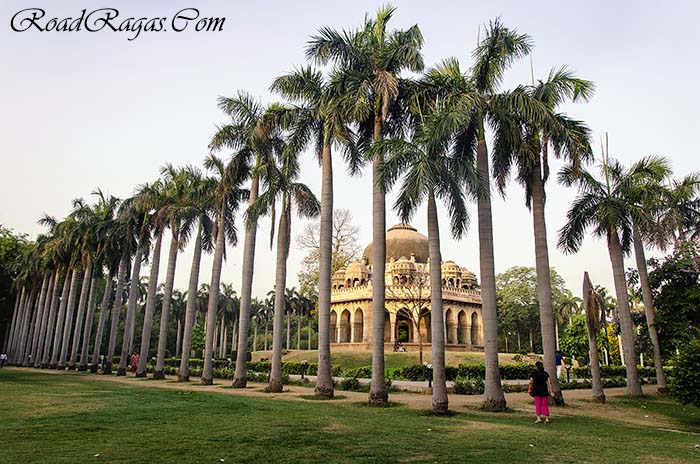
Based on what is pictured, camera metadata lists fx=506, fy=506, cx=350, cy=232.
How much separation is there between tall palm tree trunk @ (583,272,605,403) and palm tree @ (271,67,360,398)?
9123 mm

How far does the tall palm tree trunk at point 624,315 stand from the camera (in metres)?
19.6

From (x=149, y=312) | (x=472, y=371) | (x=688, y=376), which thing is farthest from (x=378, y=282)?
(x=149, y=312)

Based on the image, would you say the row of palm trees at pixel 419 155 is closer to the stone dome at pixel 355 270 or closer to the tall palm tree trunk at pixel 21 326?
the stone dome at pixel 355 270

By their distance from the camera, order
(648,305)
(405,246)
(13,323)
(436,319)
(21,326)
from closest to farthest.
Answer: (436,319), (648,305), (405,246), (21,326), (13,323)

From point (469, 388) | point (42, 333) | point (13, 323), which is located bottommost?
point (469, 388)

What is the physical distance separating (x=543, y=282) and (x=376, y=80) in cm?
834

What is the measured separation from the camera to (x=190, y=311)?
25906 millimetres

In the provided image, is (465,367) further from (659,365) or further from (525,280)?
(525,280)

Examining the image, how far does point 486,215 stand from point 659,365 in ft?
40.0

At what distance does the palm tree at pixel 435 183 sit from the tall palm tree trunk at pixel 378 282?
846 mm

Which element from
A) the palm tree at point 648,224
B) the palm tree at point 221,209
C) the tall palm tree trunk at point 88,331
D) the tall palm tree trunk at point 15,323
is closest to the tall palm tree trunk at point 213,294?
the palm tree at point 221,209

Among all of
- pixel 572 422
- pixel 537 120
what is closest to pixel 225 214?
pixel 537 120

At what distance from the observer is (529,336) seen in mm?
65188

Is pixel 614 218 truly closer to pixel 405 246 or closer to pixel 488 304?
pixel 488 304
